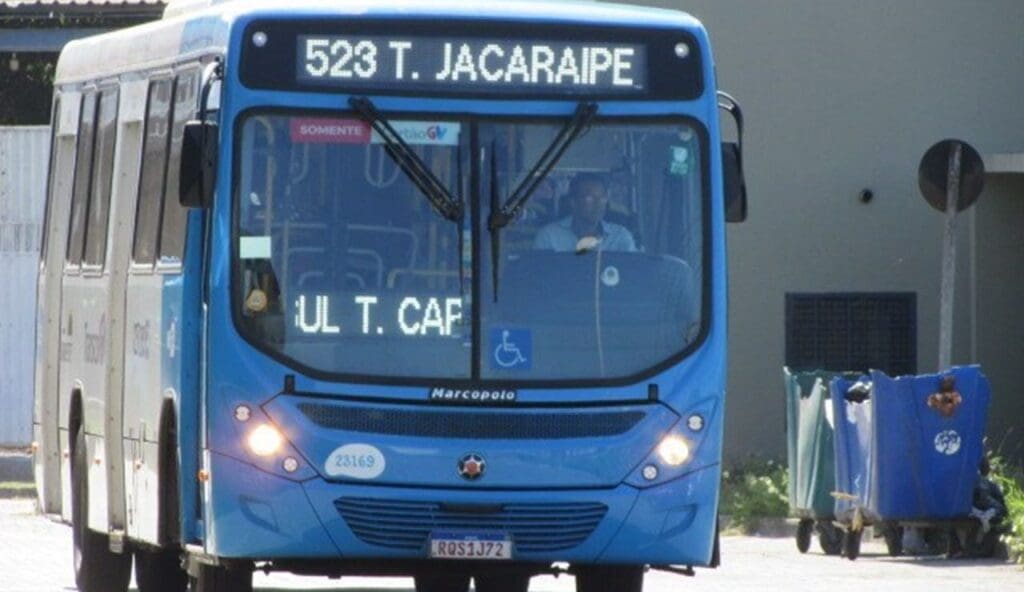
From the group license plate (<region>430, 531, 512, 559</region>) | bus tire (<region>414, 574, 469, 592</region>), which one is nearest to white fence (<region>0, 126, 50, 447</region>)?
bus tire (<region>414, 574, 469, 592</region>)

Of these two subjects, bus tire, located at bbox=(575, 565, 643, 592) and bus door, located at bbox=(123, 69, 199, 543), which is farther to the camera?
bus door, located at bbox=(123, 69, 199, 543)

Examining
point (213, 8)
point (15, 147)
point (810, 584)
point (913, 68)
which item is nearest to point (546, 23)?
point (213, 8)

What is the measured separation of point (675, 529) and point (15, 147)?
1746cm

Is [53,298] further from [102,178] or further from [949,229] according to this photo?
[949,229]

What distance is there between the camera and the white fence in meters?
28.8

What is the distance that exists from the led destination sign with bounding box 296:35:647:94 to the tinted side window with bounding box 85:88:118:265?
3.08 meters

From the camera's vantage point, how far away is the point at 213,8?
13.5 metres

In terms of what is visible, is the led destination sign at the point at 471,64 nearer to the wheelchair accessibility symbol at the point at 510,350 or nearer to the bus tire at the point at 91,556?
the wheelchair accessibility symbol at the point at 510,350

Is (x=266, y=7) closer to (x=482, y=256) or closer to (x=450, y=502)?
(x=482, y=256)

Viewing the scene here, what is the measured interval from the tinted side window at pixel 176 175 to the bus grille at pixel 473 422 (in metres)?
1.45

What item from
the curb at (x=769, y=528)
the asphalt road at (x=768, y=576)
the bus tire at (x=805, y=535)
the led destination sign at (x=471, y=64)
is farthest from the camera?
the curb at (x=769, y=528)

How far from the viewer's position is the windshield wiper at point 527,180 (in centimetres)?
1248

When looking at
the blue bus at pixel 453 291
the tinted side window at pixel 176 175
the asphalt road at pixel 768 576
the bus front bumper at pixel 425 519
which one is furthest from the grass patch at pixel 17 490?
the bus front bumper at pixel 425 519

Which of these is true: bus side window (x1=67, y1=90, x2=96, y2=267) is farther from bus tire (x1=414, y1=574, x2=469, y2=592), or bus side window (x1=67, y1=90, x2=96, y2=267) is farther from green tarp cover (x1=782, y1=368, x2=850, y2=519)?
green tarp cover (x1=782, y1=368, x2=850, y2=519)
